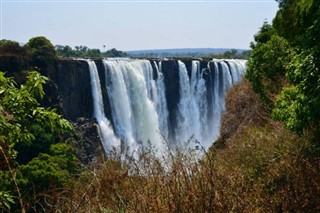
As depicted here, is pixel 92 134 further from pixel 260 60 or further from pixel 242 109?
pixel 260 60

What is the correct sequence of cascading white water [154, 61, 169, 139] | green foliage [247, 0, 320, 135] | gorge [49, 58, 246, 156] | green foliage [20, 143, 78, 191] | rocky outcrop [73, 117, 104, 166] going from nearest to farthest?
green foliage [247, 0, 320, 135], green foliage [20, 143, 78, 191], rocky outcrop [73, 117, 104, 166], gorge [49, 58, 246, 156], cascading white water [154, 61, 169, 139]

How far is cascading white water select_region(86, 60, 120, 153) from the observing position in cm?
3031

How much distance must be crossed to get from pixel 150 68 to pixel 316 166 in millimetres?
27816

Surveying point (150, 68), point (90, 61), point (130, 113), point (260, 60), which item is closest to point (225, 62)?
point (150, 68)

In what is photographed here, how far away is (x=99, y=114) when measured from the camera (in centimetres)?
3097

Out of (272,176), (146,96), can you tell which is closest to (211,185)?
(272,176)

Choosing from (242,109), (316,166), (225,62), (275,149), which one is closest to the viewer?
(316,166)

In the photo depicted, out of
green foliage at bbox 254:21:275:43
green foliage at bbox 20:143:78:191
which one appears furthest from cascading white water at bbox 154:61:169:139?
green foliage at bbox 254:21:275:43

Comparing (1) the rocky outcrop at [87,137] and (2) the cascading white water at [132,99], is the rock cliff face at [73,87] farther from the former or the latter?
(2) the cascading white water at [132,99]

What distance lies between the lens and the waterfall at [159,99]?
3083 cm

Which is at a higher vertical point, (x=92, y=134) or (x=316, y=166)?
(x=316, y=166)

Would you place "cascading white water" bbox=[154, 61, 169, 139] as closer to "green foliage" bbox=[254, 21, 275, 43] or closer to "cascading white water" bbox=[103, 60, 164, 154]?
"cascading white water" bbox=[103, 60, 164, 154]

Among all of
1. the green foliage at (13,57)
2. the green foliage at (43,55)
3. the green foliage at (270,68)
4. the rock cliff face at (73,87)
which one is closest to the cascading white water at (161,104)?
the rock cliff face at (73,87)

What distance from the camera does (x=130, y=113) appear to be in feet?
105
